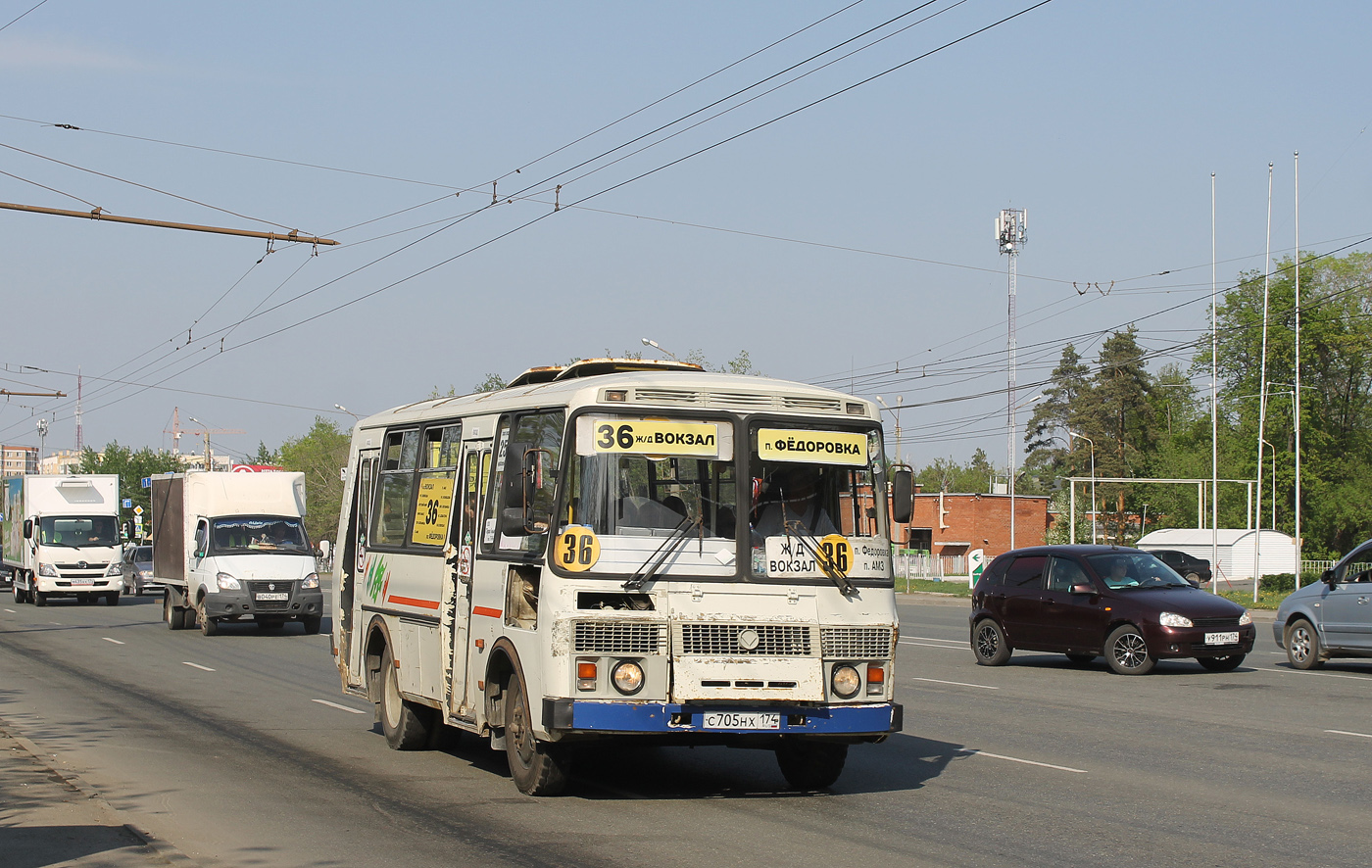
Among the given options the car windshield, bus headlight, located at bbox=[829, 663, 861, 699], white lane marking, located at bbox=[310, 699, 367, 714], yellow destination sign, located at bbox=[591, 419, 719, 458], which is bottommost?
white lane marking, located at bbox=[310, 699, 367, 714]

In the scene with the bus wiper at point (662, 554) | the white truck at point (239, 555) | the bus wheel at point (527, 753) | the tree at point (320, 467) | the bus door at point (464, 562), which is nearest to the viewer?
the bus wiper at point (662, 554)

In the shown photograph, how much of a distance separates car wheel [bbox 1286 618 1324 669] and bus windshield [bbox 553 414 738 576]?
1291 centimetres

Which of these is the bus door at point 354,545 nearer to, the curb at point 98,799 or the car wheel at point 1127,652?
the curb at point 98,799

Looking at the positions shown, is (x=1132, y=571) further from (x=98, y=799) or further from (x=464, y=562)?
(x=98, y=799)

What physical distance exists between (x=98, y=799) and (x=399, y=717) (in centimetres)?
305

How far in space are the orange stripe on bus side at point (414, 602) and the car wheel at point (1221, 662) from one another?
11.4 m

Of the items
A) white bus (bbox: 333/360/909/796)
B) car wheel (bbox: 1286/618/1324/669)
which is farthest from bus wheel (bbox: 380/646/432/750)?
car wheel (bbox: 1286/618/1324/669)

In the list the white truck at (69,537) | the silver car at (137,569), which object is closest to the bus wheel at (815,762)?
the white truck at (69,537)

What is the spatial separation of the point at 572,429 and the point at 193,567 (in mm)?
21180

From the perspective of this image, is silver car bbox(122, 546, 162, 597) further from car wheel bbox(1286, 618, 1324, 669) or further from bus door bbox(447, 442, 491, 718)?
bus door bbox(447, 442, 491, 718)

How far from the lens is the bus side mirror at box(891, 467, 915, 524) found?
977 centimetres

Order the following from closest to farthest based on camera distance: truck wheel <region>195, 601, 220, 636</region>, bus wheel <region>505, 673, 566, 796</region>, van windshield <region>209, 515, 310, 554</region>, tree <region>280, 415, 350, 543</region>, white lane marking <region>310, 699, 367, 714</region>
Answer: bus wheel <region>505, 673, 566, 796</region>
white lane marking <region>310, 699, 367, 714</region>
truck wheel <region>195, 601, 220, 636</region>
van windshield <region>209, 515, 310, 554</region>
tree <region>280, 415, 350, 543</region>

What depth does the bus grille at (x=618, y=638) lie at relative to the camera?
888cm

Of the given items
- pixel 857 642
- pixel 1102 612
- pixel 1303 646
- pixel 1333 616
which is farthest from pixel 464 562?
pixel 1303 646
